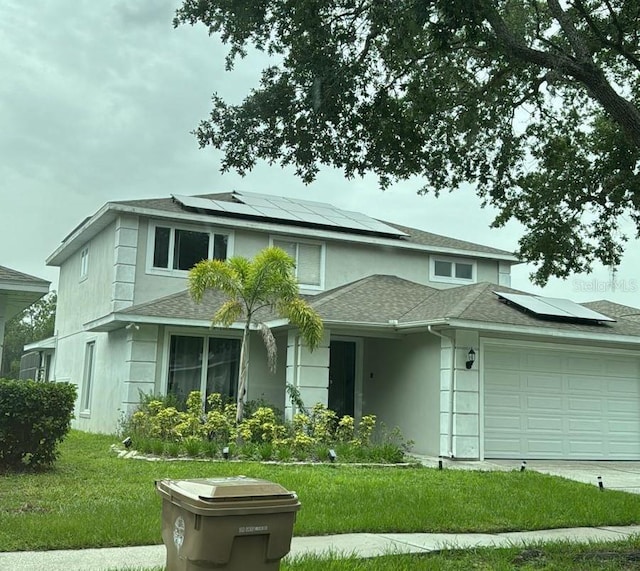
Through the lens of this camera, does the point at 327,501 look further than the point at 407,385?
No

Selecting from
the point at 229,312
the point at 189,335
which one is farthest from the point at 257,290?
the point at 189,335

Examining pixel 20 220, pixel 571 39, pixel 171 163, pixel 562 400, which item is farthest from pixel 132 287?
pixel 571 39

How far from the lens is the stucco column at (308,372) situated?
1564 centimetres

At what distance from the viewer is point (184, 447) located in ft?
43.1

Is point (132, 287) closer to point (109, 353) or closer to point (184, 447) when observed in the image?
point (109, 353)

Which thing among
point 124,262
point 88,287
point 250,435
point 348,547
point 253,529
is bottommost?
point 348,547

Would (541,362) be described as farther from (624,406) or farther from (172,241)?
(172,241)

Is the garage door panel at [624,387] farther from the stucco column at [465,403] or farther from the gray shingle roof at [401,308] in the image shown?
the stucco column at [465,403]

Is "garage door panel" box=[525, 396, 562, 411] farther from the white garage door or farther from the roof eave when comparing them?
the roof eave

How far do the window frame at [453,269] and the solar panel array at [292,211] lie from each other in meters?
1.32

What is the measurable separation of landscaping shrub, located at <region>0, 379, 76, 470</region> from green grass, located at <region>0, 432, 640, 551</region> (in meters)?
0.50

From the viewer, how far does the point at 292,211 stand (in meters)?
21.7

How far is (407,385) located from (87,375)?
1006cm

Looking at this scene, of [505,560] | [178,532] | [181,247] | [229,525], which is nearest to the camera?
[229,525]
